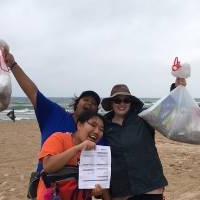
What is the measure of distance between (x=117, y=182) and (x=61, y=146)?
605 mm

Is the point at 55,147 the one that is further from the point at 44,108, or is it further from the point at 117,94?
the point at 117,94

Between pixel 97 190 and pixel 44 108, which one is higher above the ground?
pixel 44 108

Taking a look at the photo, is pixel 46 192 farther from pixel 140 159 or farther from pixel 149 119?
pixel 149 119

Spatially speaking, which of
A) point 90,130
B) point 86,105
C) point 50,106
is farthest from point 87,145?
point 50,106

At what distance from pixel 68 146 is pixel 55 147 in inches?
3.4

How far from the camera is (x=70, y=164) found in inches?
113

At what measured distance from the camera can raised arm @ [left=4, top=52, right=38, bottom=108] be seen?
3242 millimetres

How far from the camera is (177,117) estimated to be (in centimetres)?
323

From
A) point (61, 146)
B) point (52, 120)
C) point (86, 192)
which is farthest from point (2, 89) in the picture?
point (86, 192)

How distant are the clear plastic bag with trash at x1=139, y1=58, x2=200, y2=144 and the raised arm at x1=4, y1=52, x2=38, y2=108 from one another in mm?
792

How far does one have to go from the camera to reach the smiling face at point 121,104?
129 inches

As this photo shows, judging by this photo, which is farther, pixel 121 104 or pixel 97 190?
pixel 121 104

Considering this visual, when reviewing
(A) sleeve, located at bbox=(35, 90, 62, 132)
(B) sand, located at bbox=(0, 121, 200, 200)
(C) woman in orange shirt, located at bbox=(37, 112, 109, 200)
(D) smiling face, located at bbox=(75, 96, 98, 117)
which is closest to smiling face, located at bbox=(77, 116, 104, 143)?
(C) woman in orange shirt, located at bbox=(37, 112, 109, 200)

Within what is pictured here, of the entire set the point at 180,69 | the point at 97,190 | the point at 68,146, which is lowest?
the point at 97,190
